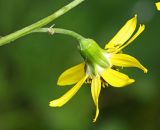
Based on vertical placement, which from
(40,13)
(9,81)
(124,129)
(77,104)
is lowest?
(124,129)

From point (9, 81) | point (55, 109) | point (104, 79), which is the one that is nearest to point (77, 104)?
point (55, 109)

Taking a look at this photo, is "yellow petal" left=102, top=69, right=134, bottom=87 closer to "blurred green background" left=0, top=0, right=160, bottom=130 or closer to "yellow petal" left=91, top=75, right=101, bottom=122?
A: "yellow petal" left=91, top=75, right=101, bottom=122

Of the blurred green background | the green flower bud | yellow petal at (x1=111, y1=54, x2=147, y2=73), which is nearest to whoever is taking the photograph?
yellow petal at (x1=111, y1=54, x2=147, y2=73)

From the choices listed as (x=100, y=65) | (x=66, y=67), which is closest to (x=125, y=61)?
(x=100, y=65)

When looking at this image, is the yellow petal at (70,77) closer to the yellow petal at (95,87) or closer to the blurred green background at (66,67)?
the yellow petal at (95,87)

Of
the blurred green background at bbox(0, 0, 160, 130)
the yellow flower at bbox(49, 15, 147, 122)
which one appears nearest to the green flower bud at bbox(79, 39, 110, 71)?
the yellow flower at bbox(49, 15, 147, 122)

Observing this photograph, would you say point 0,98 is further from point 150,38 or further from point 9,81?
point 150,38

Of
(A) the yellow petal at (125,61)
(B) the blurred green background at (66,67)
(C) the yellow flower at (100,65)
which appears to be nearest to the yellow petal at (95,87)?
(C) the yellow flower at (100,65)
